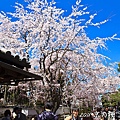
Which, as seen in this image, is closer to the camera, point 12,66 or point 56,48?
point 12,66

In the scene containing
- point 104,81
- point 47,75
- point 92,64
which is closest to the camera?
point 47,75

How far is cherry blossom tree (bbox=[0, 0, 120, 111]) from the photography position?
34.6 feet

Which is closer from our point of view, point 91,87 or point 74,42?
point 74,42

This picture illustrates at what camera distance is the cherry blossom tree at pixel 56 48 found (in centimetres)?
1054

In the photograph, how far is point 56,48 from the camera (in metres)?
10.9

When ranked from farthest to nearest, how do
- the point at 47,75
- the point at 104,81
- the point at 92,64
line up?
1. the point at 104,81
2. the point at 92,64
3. the point at 47,75

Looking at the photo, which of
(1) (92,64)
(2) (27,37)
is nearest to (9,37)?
(2) (27,37)

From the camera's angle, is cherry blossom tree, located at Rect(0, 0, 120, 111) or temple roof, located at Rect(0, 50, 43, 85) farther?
cherry blossom tree, located at Rect(0, 0, 120, 111)

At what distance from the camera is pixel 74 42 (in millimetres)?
10867

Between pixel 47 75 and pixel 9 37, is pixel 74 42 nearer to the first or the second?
pixel 47 75

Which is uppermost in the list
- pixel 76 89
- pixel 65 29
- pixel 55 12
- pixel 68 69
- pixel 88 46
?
pixel 55 12

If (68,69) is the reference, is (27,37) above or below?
above

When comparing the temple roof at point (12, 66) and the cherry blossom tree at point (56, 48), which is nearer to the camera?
the temple roof at point (12, 66)

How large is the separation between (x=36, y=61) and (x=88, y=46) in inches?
104
